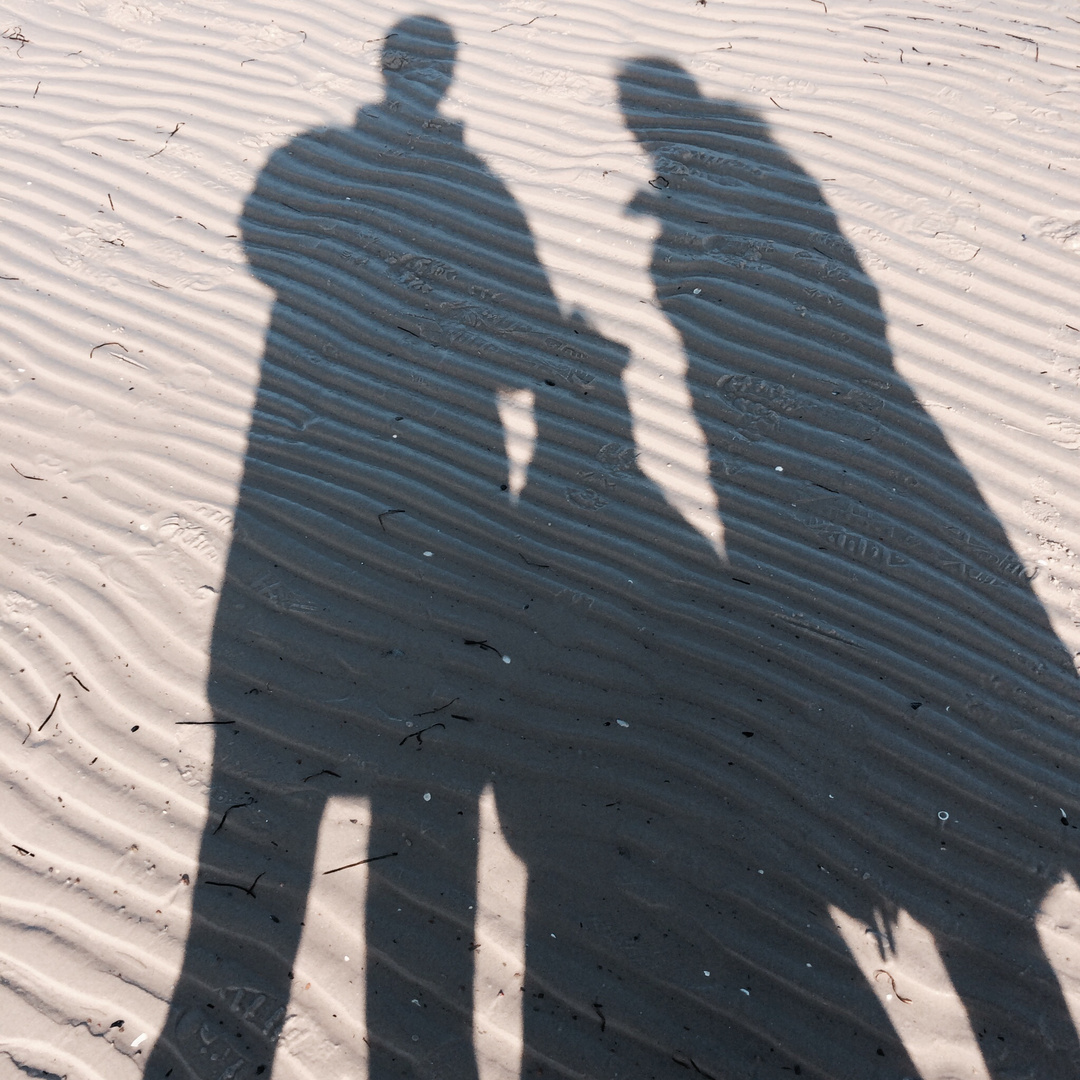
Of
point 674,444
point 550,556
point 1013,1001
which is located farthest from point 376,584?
point 1013,1001

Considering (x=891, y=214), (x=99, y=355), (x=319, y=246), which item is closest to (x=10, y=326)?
(x=99, y=355)

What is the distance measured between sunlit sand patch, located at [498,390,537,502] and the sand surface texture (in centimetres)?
3

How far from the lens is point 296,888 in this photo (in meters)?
2.66

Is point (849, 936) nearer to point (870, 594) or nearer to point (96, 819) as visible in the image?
point (870, 594)

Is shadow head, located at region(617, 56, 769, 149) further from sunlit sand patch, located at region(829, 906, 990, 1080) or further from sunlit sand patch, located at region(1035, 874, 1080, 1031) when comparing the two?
sunlit sand patch, located at region(829, 906, 990, 1080)

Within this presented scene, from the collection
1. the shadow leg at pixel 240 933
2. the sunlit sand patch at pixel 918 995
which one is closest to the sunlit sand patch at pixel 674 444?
the sunlit sand patch at pixel 918 995

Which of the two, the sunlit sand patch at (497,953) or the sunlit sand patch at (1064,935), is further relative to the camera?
the sunlit sand patch at (1064,935)

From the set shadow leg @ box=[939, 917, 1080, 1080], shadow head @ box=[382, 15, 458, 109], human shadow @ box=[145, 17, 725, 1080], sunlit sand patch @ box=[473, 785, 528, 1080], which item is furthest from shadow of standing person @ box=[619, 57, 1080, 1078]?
shadow head @ box=[382, 15, 458, 109]

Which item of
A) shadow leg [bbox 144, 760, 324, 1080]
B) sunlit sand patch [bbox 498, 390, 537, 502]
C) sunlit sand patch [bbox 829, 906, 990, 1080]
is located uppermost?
sunlit sand patch [bbox 498, 390, 537, 502]

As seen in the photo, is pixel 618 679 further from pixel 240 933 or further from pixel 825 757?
pixel 240 933

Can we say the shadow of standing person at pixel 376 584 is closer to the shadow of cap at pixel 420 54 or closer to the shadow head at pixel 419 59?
the shadow head at pixel 419 59

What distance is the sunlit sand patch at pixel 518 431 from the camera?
366 cm

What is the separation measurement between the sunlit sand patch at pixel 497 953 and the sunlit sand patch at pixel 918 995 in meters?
0.92

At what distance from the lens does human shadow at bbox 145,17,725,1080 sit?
2547mm
